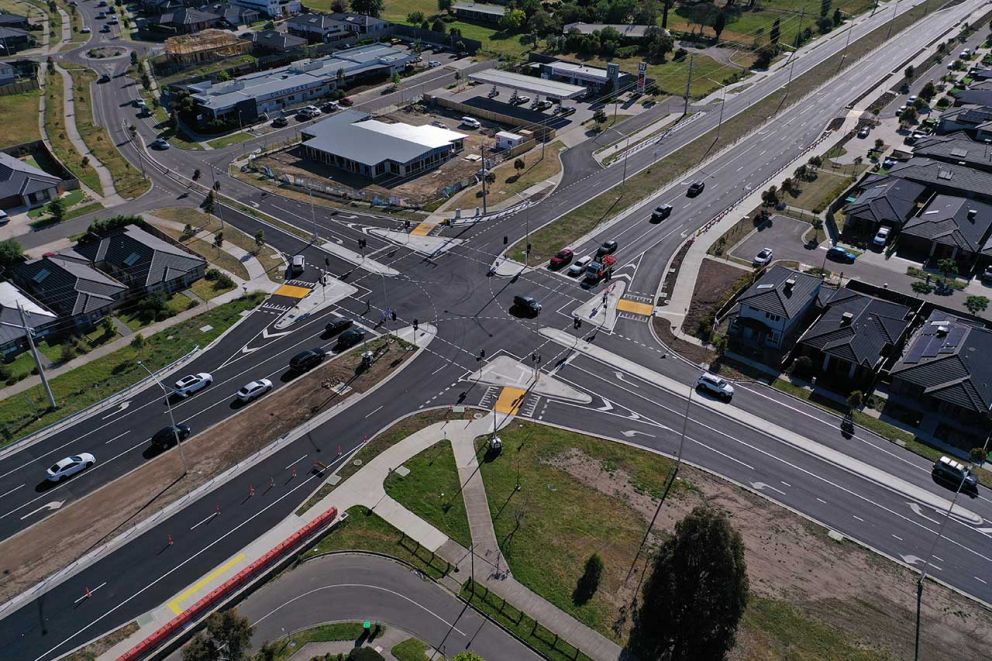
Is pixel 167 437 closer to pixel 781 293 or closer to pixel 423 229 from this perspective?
pixel 423 229

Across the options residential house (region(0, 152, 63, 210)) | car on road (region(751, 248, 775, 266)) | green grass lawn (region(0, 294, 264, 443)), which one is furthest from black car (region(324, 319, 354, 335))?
residential house (region(0, 152, 63, 210))

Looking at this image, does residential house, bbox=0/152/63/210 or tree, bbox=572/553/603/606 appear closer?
tree, bbox=572/553/603/606

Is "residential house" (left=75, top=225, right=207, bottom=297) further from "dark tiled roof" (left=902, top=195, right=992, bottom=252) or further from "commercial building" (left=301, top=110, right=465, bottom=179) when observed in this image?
"dark tiled roof" (left=902, top=195, right=992, bottom=252)

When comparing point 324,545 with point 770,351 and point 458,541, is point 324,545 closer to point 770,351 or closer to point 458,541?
point 458,541

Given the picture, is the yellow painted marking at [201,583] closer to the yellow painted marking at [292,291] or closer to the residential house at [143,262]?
the yellow painted marking at [292,291]

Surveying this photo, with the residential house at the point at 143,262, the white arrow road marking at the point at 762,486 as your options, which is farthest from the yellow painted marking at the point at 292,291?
the white arrow road marking at the point at 762,486

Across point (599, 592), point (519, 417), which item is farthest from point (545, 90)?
point (599, 592)

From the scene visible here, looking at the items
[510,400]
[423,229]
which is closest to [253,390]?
[510,400]
